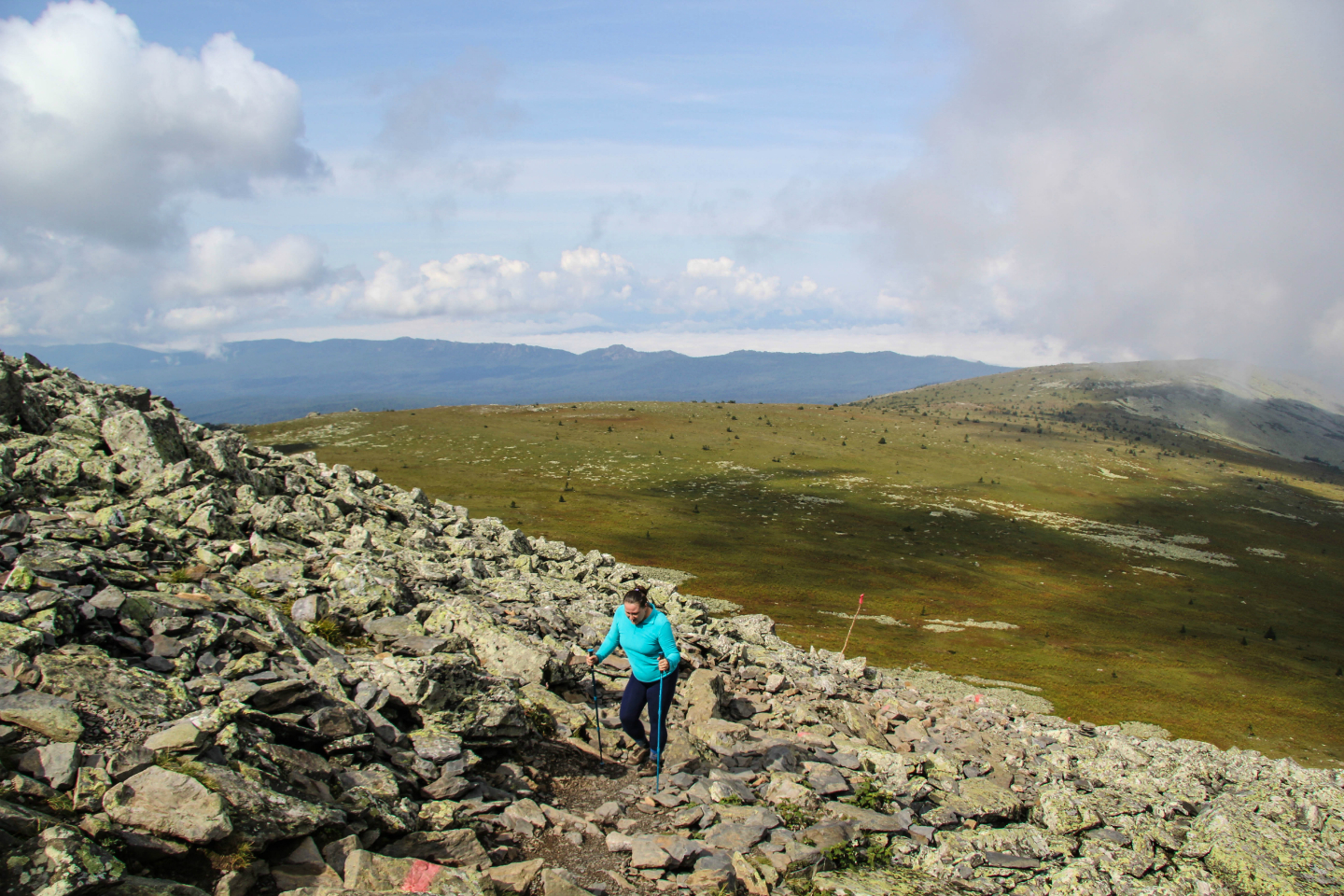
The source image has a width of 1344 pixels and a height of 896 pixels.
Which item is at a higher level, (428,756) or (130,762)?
(130,762)

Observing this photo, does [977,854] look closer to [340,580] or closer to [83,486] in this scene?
[340,580]

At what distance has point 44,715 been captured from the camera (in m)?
8.78

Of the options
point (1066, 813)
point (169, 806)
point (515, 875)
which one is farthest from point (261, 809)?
point (1066, 813)

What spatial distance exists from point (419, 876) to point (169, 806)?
313 centimetres

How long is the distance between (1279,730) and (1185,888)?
37201 millimetres

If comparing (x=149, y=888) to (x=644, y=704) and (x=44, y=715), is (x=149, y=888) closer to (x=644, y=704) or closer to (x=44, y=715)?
(x=44, y=715)

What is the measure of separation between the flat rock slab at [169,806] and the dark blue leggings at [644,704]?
7659mm

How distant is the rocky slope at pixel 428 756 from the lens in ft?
28.3

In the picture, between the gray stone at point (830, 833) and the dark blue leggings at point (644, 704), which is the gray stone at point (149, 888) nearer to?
the dark blue leggings at point (644, 704)

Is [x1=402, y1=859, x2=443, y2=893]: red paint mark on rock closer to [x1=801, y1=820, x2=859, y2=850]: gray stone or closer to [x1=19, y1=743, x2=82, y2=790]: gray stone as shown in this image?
[x1=19, y1=743, x2=82, y2=790]: gray stone

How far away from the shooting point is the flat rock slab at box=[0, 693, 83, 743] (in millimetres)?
8633

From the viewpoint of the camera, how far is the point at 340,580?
1827 cm

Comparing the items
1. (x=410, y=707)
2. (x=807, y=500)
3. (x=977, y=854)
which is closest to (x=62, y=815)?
(x=410, y=707)

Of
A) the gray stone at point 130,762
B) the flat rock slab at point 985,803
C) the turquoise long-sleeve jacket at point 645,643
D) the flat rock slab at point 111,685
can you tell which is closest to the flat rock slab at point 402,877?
the gray stone at point 130,762
